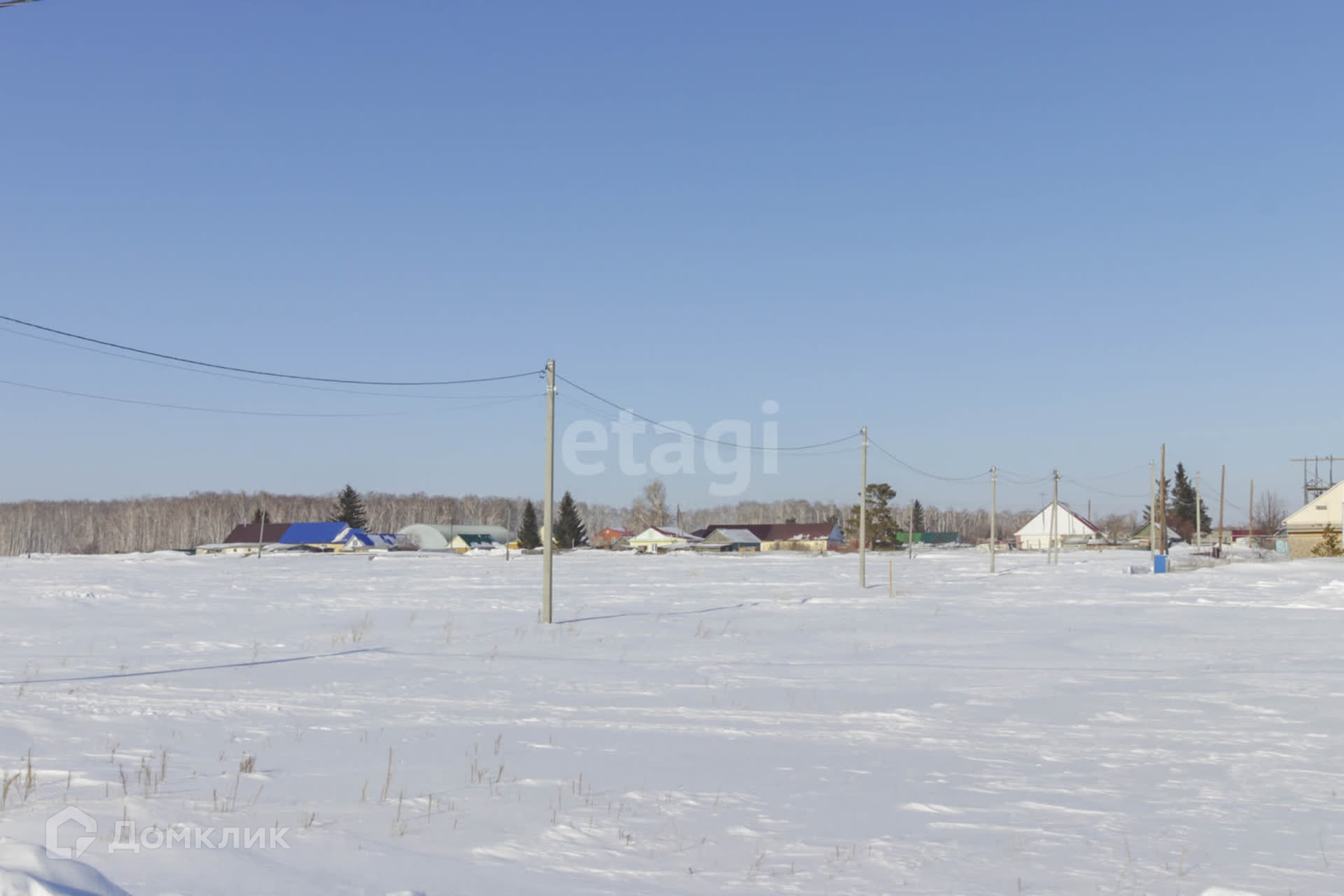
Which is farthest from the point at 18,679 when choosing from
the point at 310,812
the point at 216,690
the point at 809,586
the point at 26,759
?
the point at 809,586

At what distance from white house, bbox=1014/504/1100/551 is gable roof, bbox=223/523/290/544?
8986 cm

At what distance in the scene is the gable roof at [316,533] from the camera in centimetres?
11688

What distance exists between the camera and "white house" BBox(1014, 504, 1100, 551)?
12850 centimetres

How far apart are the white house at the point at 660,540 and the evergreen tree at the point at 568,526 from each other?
27.0 feet

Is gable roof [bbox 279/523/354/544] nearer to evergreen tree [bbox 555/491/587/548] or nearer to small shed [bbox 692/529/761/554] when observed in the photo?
evergreen tree [bbox 555/491/587/548]

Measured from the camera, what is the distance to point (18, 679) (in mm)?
14195

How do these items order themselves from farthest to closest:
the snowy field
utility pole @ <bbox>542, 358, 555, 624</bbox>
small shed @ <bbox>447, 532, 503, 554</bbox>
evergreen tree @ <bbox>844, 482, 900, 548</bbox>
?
small shed @ <bbox>447, 532, 503, 554</bbox> → evergreen tree @ <bbox>844, 482, 900, 548</bbox> → utility pole @ <bbox>542, 358, 555, 624</bbox> → the snowy field

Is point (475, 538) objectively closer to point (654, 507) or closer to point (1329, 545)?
point (654, 507)

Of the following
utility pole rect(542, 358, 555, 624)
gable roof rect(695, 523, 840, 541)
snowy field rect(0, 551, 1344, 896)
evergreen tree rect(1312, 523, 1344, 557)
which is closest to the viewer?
snowy field rect(0, 551, 1344, 896)

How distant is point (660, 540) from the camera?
127875mm

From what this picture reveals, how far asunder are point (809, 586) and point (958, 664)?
24.4 meters

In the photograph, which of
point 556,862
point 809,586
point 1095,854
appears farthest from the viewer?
→ point 809,586

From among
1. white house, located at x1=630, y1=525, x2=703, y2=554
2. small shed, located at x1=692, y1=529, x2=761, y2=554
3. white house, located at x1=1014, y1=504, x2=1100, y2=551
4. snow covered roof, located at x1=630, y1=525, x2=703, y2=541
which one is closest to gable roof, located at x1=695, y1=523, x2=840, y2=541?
small shed, located at x1=692, y1=529, x2=761, y2=554

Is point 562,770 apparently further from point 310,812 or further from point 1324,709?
point 1324,709
